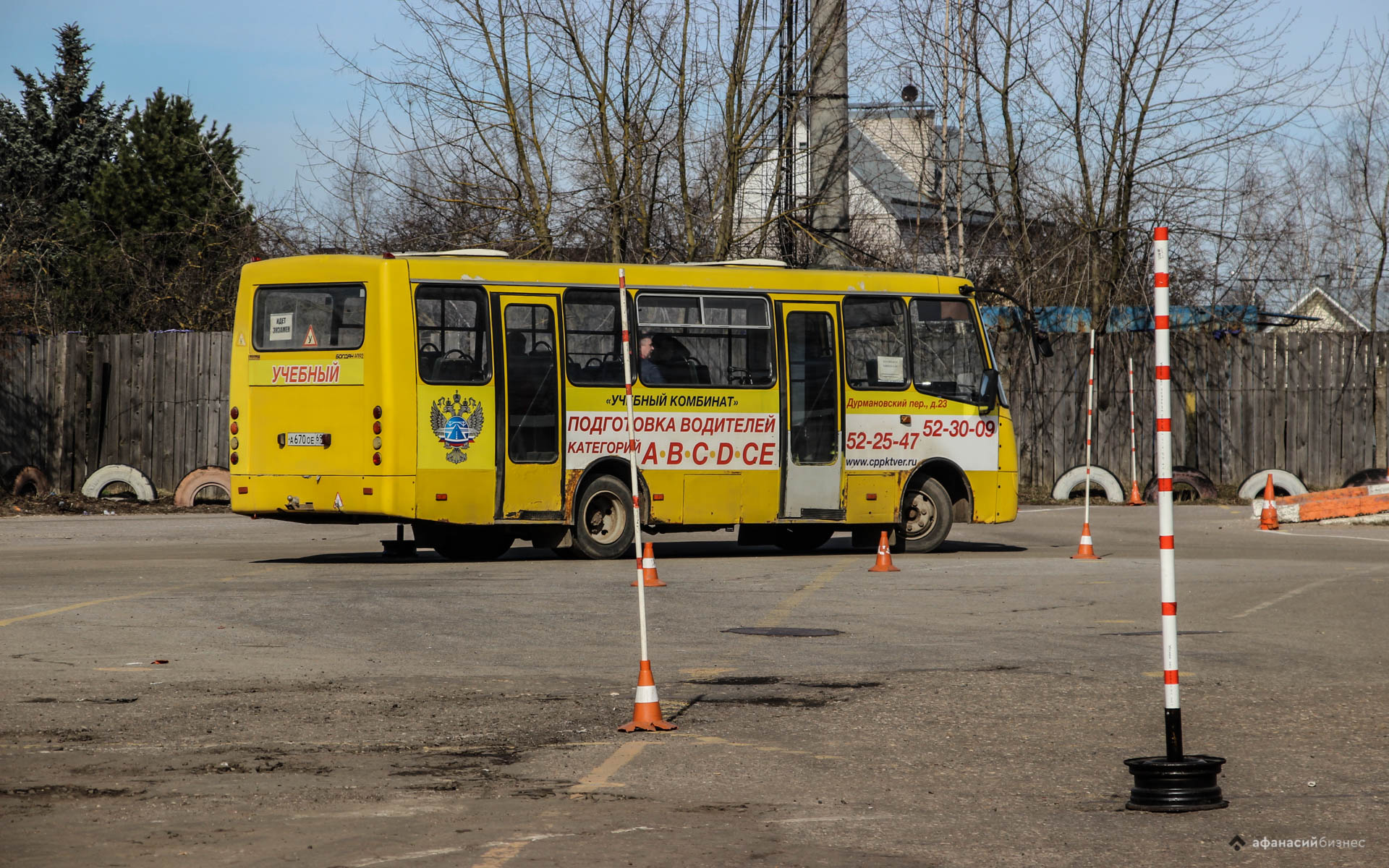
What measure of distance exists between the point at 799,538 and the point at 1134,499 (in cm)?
1045

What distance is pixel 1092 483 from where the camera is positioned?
93.4ft

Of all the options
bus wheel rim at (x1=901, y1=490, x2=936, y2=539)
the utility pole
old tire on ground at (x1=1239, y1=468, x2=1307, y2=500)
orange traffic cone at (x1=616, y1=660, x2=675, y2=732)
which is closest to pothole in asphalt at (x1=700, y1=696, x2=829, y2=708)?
orange traffic cone at (x1=616, y1=660, x2=675, y2=732)

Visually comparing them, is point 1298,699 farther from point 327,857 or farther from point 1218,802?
point 327,857

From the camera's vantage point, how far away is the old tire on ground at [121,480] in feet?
83.9

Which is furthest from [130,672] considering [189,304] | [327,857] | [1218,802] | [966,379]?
[189,304]

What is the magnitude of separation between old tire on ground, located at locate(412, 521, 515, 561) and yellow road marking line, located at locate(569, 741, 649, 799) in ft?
35.4

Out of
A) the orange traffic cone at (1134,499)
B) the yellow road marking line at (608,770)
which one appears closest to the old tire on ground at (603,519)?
the yellow road marking line at (608,770)

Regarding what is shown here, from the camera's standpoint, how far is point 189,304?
32.1 meters

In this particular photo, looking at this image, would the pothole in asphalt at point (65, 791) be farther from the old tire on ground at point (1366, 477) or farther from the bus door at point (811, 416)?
the old tire on ground at point (1366, 477)

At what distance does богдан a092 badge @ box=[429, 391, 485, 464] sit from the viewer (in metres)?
16.7

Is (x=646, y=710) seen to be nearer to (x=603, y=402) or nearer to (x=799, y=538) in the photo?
(x=603, y=402)

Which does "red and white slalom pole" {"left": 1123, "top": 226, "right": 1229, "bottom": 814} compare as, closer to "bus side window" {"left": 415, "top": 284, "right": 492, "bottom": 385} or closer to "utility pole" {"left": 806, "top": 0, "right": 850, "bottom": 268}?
"bus side window" {"left": 415, "top": 284, "right": 492, "bottom": 385}

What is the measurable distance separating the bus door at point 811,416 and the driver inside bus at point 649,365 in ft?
5.01

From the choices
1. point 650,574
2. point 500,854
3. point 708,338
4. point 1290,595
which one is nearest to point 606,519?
point 708,338
